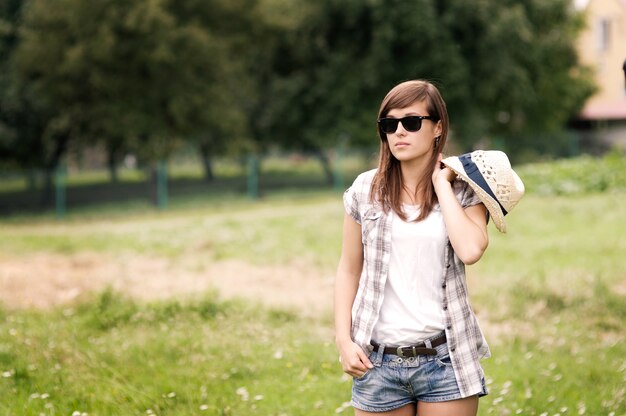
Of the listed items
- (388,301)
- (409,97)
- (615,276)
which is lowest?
(615,276)

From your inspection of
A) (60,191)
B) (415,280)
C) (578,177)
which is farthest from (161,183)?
(415,280)

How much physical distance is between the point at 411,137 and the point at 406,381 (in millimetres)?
829

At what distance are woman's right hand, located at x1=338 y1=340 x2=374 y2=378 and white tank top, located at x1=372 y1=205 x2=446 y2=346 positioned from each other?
3.1 inches

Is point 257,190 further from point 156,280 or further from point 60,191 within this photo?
point 156,280

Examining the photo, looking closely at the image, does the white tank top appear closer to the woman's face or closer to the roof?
the woman's face

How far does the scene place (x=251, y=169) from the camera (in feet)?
87.8

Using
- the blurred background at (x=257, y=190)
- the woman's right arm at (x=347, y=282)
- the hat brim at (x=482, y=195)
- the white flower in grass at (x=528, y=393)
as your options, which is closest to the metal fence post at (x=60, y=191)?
the blurred background at (x=257, y=190)

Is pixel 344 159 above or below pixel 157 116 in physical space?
below

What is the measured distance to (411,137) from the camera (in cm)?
276

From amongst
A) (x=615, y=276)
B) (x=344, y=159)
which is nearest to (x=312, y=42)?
(x=344, y=159)

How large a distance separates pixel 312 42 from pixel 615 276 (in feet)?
72.9

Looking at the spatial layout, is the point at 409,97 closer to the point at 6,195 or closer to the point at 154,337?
the point at 154,337

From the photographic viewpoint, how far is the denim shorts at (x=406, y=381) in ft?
8.84

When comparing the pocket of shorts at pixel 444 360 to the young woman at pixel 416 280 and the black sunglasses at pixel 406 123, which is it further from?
the black sunglasses at pixel 406 123
